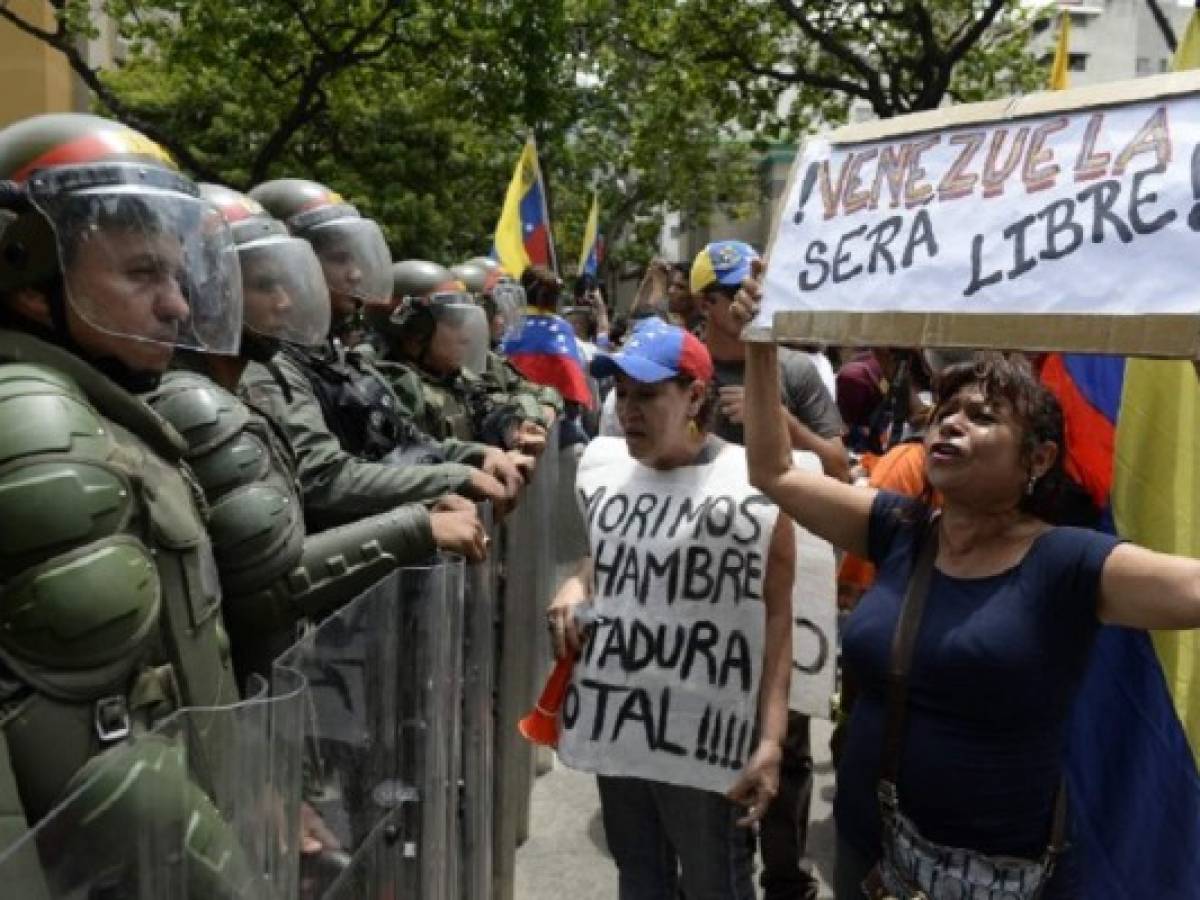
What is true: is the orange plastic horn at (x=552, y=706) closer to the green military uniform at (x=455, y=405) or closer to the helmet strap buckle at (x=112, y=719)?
the green military uniform at (x=455, y=405)

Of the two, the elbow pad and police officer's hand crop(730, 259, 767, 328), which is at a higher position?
police officer's hand crop(730, 259, 767, 328)

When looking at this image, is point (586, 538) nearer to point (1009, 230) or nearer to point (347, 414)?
point (347, 414)

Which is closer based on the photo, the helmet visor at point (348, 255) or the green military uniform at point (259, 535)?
the green military uniform at point (259, 535)

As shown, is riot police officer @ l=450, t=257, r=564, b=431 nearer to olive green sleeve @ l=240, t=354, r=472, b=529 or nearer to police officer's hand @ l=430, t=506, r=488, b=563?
olive green sleeve @ l=240, t=354, r=472, b=529

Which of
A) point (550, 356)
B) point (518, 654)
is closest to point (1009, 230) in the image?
point (518, 654)

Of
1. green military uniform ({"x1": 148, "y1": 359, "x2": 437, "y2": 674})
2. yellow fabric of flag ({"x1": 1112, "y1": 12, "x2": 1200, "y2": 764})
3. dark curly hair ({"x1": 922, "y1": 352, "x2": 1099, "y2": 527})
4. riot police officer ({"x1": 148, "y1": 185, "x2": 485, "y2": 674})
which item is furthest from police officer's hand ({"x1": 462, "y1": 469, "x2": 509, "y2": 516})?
yellow fabric of flag ({"x1": 1112, "y1": 12, "x2": 1200, "y2": 764})

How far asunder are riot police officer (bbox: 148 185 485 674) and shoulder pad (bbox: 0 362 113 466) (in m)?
0.52

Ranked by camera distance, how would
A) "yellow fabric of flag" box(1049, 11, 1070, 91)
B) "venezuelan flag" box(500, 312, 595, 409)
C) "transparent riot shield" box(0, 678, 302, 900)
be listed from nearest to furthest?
1. "transparent riot shield" box(0, 678, 302, 900)
2. "yellow fabric of flag" box(1049, 11, 1070, 91)
3. "venezuelan flag" box(500, 312, 595, 409)

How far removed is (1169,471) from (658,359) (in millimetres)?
1207

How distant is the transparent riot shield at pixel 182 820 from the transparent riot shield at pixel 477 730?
4.76ft

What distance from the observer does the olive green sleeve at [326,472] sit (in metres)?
3.27

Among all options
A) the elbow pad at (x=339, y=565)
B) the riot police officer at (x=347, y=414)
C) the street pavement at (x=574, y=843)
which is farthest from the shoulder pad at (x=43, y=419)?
the street pavement at (x=574, y=843)

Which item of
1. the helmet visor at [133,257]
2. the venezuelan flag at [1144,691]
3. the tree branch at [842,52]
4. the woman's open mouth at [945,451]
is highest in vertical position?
the tree branch at [842,52]

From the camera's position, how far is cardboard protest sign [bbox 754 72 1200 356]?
2037mm
